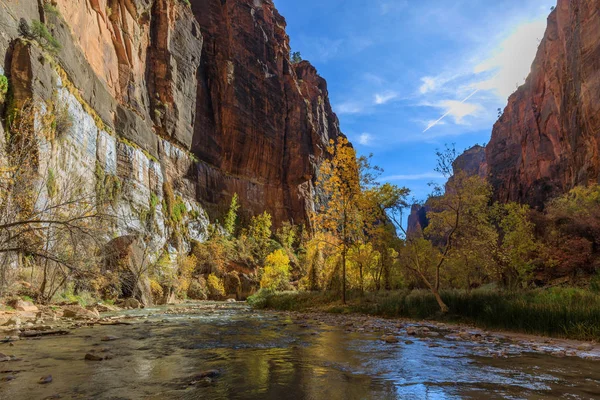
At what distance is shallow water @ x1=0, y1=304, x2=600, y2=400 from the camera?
5.04m

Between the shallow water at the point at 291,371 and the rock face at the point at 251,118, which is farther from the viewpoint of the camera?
the rock face at the point at 251,118

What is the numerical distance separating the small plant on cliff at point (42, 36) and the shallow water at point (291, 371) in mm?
30118

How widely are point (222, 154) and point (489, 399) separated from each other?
8167cm

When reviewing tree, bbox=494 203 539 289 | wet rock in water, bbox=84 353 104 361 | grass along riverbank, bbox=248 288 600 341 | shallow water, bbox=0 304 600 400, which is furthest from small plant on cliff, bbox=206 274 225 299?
wet rock in water, bbox=84 353 104 361

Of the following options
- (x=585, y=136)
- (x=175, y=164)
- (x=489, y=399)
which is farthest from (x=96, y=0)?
(x=585, y=136)

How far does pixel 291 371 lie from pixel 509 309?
32.9ft

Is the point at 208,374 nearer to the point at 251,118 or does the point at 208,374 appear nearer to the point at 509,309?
the point at 509,309

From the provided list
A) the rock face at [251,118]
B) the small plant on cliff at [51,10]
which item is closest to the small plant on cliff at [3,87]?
the small plant on cliff at [51,10]

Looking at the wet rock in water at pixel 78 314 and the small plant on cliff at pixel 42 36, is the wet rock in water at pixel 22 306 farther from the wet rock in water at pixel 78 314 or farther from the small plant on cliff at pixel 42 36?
the small plant on cliff at pixel 42 36

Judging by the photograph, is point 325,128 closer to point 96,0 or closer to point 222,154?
point 222,154

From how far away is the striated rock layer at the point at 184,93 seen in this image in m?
34.9

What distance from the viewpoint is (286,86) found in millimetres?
104875

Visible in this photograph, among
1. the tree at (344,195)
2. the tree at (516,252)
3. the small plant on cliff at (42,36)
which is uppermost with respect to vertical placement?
the small plant on cliff at (42,36)

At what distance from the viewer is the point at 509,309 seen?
509 inches
